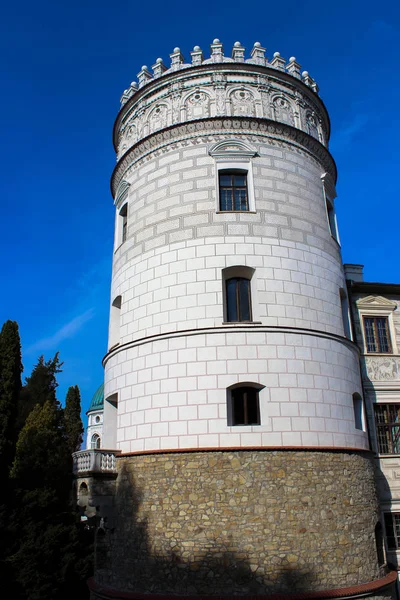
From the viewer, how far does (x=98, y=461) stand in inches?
569

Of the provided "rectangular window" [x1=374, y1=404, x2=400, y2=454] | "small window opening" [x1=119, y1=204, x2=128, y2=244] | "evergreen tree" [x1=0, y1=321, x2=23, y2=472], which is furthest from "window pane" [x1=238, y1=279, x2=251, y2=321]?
"evergreen tree" [x1=0, y1=321, x2=23, y2=472]

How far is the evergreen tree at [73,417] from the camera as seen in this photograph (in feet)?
136

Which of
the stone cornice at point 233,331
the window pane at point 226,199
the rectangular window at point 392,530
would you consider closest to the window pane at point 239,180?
the window pane at point 226,199

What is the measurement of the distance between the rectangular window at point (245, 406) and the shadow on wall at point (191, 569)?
9.80ft

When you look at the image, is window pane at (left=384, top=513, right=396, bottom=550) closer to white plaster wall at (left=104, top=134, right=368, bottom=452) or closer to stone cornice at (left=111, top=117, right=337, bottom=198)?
white plaster wall at (left=104, top=134, right=368, bottom=452)

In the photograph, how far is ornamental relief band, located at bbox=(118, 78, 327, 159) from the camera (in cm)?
1733

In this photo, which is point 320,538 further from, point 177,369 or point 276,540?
point 177,369

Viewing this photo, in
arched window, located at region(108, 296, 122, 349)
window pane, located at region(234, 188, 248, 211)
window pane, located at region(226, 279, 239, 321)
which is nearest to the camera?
window pane, located at region(226, 279, 239, 321)

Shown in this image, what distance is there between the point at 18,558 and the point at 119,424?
676 cm

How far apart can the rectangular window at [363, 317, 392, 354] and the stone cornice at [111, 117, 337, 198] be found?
6741 millimetres

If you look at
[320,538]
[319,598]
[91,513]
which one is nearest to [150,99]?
[91,513]

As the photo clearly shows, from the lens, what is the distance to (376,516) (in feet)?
47.9

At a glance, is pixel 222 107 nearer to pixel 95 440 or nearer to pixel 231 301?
pixel 231 301

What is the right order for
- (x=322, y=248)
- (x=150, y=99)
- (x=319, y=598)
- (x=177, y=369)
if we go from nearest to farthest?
1. (x=319, y=598)
2. (x=177, y=369)
3. (x=322, y=248)
4. (x=150, y=99)
